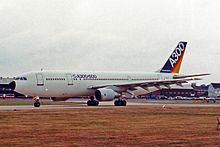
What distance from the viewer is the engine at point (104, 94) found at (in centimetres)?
5206

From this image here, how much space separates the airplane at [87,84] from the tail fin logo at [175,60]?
3.08 meters

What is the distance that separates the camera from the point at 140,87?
191ft

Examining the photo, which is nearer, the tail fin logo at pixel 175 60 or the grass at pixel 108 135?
the grass at pixel 108 135

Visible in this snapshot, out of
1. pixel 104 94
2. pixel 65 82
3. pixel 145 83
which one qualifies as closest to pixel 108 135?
pixel 104 94

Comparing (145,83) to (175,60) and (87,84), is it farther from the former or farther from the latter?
(175,60)

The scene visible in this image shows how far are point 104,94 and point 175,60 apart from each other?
58.1ft

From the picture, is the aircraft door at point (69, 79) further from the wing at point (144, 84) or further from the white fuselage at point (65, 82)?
the wing at point (144, 84)

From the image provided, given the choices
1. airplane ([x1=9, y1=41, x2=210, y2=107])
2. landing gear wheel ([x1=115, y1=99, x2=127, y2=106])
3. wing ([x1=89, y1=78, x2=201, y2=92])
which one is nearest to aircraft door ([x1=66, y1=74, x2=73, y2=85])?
airplane ([x1=9, y1=41, x2=210, y2=107])

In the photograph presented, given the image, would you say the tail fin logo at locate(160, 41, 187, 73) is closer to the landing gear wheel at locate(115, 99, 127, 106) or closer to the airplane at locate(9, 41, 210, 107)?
the airplane at locate(9, 41, 210, 107)

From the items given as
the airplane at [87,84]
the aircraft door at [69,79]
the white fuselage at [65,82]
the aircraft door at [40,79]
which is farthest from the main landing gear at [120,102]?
the aircraft door at [40,79]

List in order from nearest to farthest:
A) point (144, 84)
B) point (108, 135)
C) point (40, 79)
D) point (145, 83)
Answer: point (108, 135), point (40, 79), point (145, 83), point (144, 84)

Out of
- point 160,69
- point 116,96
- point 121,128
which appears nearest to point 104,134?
point 121,128

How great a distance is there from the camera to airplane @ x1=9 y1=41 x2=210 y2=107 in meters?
50.2

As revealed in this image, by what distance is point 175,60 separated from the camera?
6644cm
